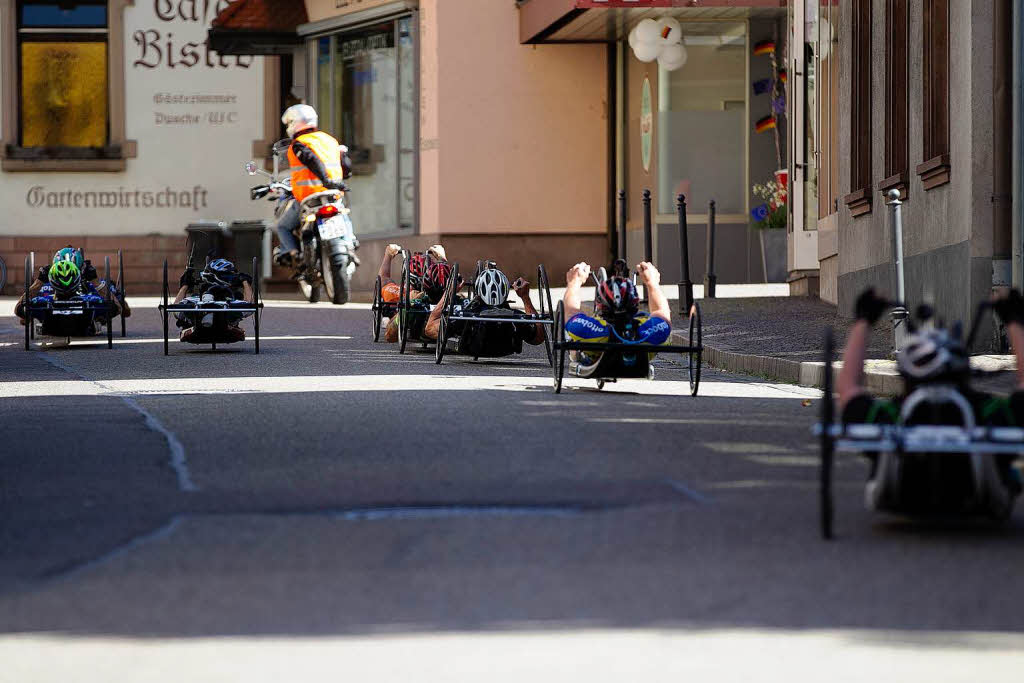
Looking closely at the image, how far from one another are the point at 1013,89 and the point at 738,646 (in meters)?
11.1

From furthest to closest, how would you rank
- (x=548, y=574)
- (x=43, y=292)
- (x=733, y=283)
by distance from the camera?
(x=733, y=283), (x=43, y=292), (x=548, y=574)

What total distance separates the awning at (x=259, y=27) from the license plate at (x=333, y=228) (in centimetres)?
1081

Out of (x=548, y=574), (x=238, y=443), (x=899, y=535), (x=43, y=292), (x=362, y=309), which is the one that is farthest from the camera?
(x=362, y=309)

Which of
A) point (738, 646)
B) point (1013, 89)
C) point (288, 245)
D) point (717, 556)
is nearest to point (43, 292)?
point (288, 245)

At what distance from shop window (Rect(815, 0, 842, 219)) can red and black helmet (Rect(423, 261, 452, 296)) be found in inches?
278

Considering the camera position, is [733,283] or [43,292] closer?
[43,292]

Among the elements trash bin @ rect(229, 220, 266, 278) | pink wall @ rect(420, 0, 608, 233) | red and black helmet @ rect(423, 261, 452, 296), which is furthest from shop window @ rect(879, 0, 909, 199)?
trash bin @ rect(229, 220, 266, 278)

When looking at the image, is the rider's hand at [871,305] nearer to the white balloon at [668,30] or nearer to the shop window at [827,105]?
the shop window at [827,105]

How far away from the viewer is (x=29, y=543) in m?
7.55

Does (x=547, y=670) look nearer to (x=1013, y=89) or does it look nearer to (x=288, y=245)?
(x=1013, y=89)

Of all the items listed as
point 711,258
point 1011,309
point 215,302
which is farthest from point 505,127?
point 1011,309

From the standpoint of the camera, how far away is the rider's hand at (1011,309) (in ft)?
26.5

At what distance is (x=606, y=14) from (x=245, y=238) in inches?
319

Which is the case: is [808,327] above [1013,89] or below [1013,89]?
below
